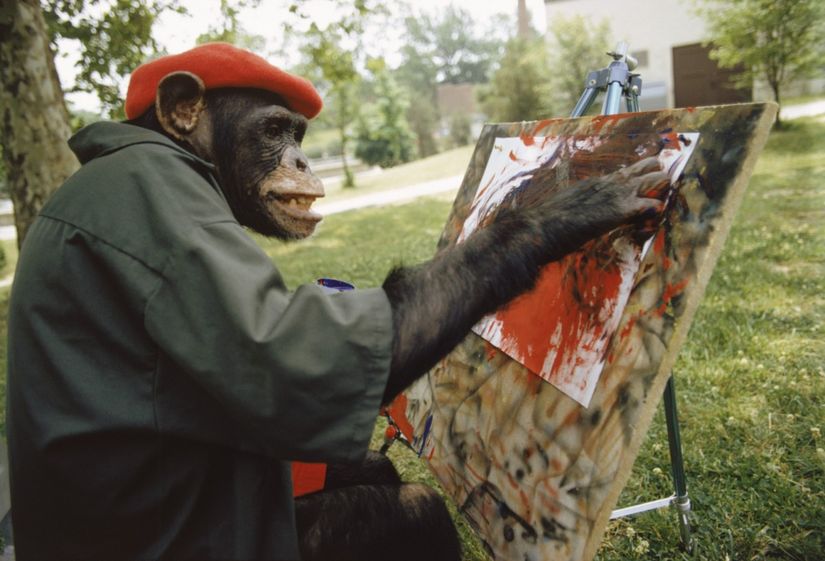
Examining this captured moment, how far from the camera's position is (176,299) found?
3.22 ft

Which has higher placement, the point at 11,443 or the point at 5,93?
the point at 5,93

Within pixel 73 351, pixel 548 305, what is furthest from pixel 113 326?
pixel 548 305

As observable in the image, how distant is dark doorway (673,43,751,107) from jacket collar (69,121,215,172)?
65.6ft

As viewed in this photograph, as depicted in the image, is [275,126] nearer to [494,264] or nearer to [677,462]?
[494,264]

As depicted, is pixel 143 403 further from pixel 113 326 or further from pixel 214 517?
pixel 214 517

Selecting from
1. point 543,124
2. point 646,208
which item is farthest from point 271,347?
point 543,124

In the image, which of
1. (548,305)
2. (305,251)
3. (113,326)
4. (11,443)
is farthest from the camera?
(305,251)

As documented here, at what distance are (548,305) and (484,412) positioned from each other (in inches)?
15.1

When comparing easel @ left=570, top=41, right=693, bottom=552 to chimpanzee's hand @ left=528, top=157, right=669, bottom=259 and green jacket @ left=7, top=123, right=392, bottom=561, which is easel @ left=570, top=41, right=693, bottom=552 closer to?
chimpanzee's hand @ left=528, top=157, right=669, bottom=259

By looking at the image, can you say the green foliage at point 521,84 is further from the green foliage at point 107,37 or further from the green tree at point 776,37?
Result: the green foliage at point 107,37

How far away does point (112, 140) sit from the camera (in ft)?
4.09

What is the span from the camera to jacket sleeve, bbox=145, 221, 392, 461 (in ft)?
3.14

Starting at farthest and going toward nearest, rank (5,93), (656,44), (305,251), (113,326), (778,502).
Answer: (656,44), (305,251), (5,93), (778,502), (113,326)

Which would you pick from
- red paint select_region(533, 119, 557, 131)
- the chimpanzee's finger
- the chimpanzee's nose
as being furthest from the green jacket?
red paint select_region(533, 119, 557, 131)
